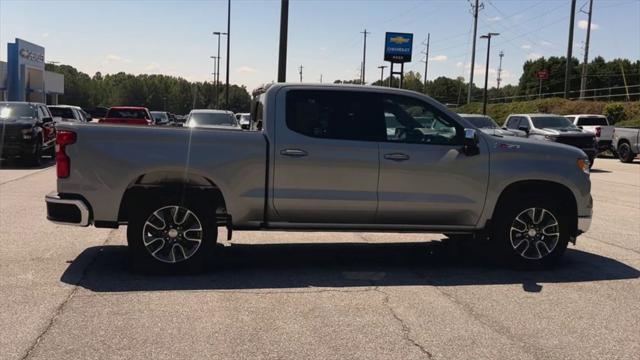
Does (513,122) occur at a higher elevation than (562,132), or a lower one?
higher

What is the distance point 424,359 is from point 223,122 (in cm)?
1597

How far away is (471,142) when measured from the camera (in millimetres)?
6371

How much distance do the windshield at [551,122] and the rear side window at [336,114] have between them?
56.6 ft

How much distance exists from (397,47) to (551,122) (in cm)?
2429

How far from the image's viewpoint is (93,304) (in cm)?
512

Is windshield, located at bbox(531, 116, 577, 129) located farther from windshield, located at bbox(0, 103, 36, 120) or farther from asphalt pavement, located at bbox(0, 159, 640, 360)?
windshield, located at bbox(0, 103, 36, 120)

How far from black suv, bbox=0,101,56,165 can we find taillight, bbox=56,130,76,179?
41.4 ft

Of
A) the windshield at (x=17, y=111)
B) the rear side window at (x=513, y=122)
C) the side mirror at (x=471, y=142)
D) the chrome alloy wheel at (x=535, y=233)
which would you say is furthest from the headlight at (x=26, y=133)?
the rear side window at (x=513, y=122)

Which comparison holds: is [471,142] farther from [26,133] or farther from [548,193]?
[26,133]

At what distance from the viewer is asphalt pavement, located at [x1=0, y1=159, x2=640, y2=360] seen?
4.30 meters

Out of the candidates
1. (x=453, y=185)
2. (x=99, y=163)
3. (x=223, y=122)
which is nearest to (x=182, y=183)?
(x=99, y=163)

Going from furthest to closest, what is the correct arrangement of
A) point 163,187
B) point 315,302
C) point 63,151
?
point 163,187 → point 63,151 → point 315,302

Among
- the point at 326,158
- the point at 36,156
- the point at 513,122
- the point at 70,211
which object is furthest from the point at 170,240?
the point at 513,122

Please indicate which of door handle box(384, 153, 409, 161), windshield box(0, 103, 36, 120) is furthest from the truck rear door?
windshield box(0, 103, 36, 120)
